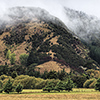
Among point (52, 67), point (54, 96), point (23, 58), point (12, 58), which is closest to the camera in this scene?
point (54, 96)

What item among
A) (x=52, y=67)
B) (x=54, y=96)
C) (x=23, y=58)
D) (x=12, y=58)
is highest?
(x=12, y=58)

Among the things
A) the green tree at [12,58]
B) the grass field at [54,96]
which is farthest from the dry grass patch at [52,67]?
the grass field at [54,96]

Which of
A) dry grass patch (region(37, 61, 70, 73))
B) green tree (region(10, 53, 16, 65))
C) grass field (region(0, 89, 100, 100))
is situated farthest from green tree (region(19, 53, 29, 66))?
grass field (region(0, 89, 100, 100))

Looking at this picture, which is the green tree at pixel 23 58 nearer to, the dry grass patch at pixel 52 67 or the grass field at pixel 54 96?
the dry grass patch at pixel 52 67

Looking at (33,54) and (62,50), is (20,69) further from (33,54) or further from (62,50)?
(62,50)

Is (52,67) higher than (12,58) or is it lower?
lower

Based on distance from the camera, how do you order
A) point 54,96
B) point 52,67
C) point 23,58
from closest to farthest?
point 54,96 → point 52,67 → point 23,58

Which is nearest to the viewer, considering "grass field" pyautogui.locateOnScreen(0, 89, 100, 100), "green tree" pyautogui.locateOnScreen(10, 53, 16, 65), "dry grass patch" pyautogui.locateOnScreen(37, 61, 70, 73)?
"grass field" pyautogui.locateOnScreen(0, 89, 100, 100)

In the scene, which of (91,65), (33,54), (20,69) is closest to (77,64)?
(91,65)

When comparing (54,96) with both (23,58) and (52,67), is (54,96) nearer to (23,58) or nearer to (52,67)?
A: (52,67)

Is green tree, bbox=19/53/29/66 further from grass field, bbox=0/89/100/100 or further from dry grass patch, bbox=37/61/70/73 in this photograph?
grass field, bbox=0/89/100/100

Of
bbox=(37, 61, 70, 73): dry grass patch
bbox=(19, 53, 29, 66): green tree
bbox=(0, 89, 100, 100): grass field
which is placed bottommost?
bbox=(0, 89, 100, 100): grass field

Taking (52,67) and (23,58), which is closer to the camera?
(52,67)

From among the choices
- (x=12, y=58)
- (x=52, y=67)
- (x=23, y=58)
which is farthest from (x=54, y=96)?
(x=23, y=58)
